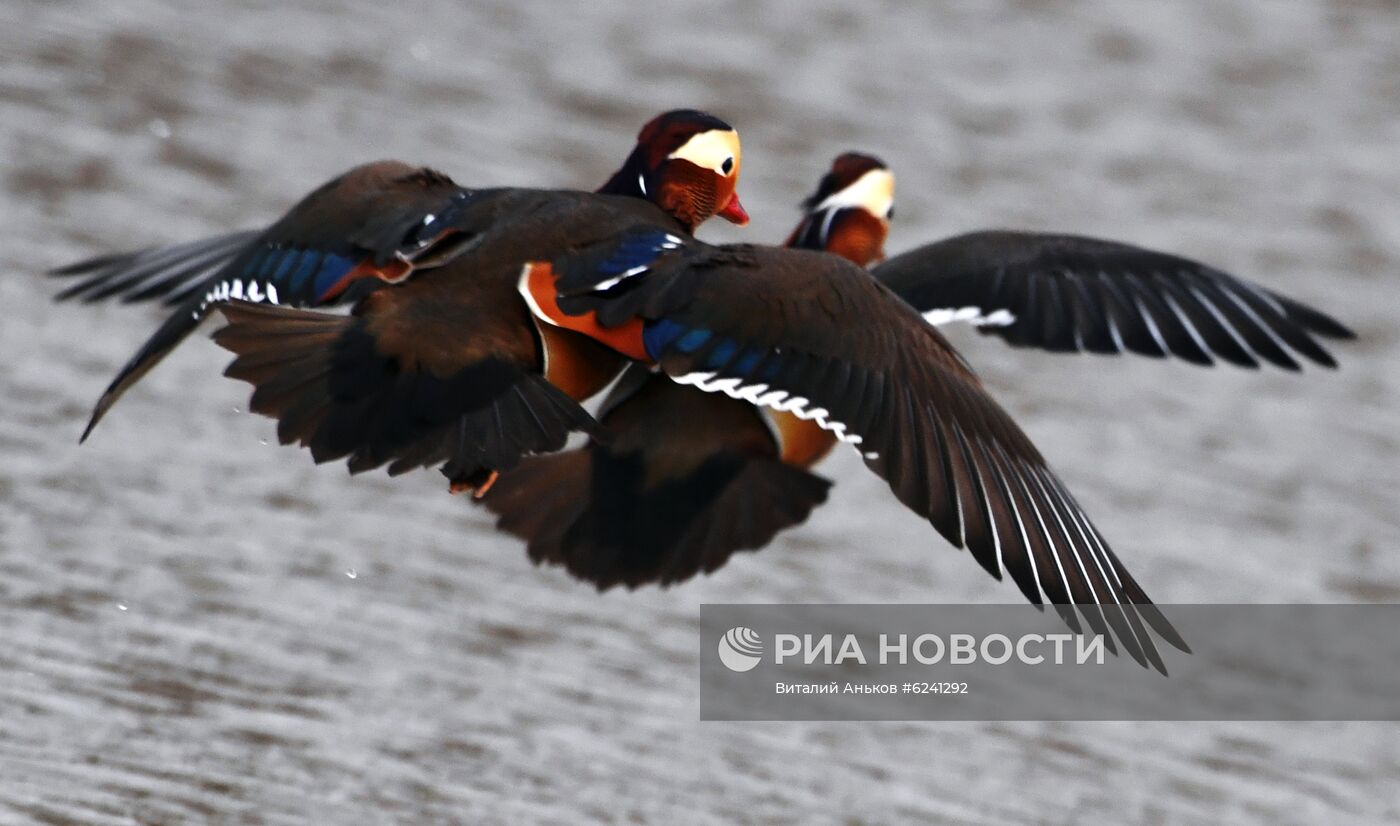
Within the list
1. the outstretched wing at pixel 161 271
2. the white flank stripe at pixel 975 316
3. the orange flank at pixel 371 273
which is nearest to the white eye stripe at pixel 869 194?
the white flank stripe at pixel 975 316

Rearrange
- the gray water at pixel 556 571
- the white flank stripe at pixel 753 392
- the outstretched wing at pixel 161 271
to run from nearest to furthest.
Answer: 1. the white flank stripe at pixel 753 392
2. the gray water at pixel 556 571
3. the outstretched wing at pixel 161 271

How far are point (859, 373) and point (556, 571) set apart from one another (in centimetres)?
148

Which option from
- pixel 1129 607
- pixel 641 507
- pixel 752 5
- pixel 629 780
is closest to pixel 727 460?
pixel 641 507

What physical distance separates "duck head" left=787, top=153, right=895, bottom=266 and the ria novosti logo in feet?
2.83

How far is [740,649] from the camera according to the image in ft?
17.1

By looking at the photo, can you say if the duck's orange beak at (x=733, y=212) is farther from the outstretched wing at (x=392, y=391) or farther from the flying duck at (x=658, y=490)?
the outstretched wing at (x=392, y=391)

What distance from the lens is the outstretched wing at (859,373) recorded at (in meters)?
3.86

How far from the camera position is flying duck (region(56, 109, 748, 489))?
381 cm

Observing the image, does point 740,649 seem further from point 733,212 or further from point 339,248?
point 339,248

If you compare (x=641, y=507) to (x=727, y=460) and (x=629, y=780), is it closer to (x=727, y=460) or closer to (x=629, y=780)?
(x=727, y=460)

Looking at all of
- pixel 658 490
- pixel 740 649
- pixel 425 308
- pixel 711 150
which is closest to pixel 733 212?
pixel 711 150

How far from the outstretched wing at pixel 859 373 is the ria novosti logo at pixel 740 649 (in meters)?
1.16

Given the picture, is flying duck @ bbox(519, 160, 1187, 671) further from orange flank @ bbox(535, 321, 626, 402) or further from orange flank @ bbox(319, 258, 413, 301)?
orange flank @ bbox(319, 258, 413, 301)

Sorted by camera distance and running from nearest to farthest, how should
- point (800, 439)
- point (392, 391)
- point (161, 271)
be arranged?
point (392, 391) < point (800, 439) < point (161, 271)
